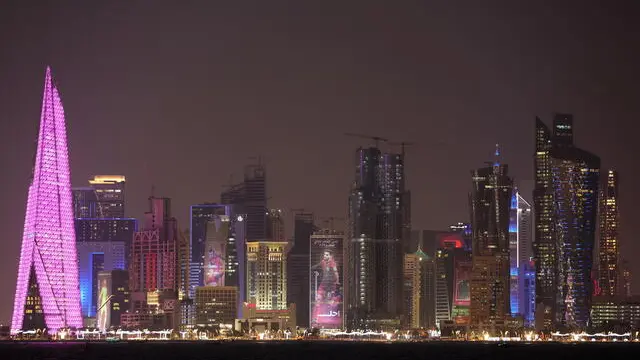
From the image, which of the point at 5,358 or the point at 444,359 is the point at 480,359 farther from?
the point at 5,358

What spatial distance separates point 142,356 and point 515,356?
52822mm

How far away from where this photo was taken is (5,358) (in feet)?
625

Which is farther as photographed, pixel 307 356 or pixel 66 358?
pixel 307 356

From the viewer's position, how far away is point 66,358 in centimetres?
18138

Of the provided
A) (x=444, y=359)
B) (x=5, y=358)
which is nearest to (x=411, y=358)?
(x=444, y=359)

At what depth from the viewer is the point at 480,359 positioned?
190 metres

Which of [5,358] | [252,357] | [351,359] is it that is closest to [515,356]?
[351,359]

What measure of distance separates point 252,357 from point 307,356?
304 inches

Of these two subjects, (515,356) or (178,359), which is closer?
(178,359)

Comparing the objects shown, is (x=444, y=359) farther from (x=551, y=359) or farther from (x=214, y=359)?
(x=214, y=359)

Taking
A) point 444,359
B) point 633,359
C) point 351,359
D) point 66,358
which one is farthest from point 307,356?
point 633,359

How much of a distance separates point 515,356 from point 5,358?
7136cm

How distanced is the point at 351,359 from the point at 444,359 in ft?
41.9

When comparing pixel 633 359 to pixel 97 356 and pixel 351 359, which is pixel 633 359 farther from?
pixel 97 356
